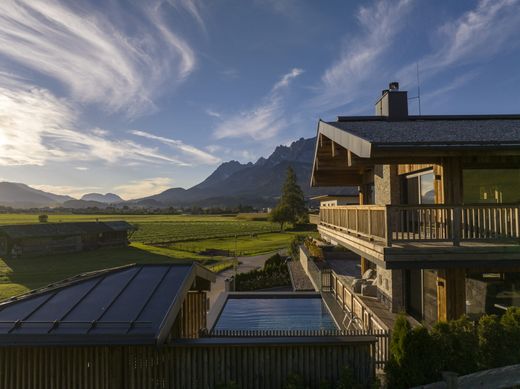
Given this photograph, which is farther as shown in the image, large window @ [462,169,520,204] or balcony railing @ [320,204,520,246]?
large window @ [462,169,520,204]

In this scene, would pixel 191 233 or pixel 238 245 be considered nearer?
pixel 238 245

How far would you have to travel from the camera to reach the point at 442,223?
9.08 metres

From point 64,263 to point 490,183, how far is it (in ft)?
148

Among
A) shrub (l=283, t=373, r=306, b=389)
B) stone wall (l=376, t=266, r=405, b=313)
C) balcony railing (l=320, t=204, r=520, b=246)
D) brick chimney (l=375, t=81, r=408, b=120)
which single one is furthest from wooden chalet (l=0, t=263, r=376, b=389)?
brick chimney (l=375, t=81, r=408, b=120)

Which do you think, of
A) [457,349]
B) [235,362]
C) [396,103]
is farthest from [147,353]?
[396,103]

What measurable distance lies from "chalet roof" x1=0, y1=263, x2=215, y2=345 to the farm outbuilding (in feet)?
157

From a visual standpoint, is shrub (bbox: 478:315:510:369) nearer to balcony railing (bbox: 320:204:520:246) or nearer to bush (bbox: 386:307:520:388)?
bush (bbox: 386:307:520:388)

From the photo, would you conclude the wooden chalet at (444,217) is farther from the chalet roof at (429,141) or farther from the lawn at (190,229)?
the lawn at (190,229)

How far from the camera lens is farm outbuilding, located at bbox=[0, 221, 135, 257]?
156ft

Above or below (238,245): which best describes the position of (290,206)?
above

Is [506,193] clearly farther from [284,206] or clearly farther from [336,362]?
[284,206]

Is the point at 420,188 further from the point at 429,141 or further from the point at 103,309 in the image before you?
the point at 103,309

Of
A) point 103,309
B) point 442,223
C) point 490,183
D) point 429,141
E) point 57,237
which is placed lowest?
point 57,237

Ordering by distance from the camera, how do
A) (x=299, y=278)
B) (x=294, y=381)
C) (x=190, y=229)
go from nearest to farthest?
1. (x=294, y=381)
2. (x=299, y=278)
3. (x=190, y=229)
